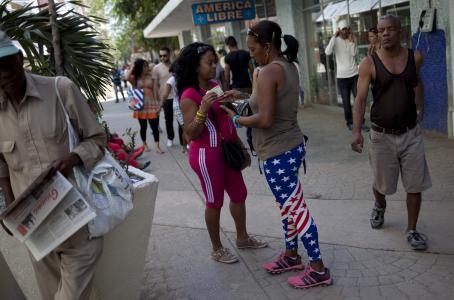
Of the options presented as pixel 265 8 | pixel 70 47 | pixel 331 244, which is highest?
pixel 265 8

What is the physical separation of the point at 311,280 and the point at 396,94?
147 centimetres

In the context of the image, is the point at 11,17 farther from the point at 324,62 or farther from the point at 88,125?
the point at 324,62

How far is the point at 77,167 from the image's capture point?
94.7 inches

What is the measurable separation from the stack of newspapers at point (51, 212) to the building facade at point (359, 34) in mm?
5681

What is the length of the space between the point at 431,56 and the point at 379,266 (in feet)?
14.4

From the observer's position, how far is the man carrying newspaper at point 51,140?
2350 millimetres

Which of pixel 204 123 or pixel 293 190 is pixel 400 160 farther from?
pixel 204 123

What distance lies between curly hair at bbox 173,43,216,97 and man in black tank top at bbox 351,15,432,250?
120cm

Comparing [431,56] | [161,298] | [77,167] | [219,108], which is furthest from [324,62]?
[77,167]

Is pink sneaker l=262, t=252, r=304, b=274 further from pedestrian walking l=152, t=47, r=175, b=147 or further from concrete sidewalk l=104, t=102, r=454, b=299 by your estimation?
pedestrian walking l=152, t=47, r=175, b=147

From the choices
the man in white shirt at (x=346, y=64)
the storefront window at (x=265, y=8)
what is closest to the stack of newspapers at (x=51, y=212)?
the man in white shirt at (x=346, y=64)

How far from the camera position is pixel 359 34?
898cm

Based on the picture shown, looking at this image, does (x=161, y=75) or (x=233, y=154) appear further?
(x=161, y=75)

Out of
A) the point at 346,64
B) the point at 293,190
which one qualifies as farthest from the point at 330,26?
the point at 293,190
